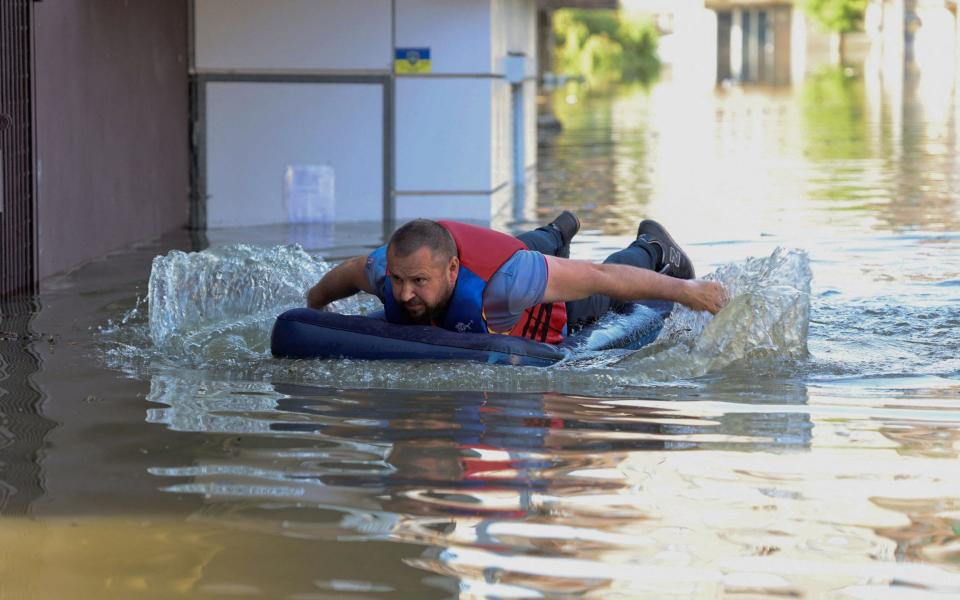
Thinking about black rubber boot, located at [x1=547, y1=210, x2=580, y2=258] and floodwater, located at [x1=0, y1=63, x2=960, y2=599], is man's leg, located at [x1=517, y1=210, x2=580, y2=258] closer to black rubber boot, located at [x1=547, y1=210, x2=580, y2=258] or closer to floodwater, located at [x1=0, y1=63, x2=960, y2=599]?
black rubber boot, located at [x1=547, y1=210, x2=580, y2=258]

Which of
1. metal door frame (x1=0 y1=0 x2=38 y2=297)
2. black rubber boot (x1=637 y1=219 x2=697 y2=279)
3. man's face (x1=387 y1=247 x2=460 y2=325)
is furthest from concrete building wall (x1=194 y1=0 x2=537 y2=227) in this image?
man's face (x1=387 y1=247 x2=460 y2=325)

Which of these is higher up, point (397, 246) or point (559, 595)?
point (397, 246)

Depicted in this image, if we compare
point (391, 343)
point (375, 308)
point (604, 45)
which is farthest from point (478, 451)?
point (604, 45)

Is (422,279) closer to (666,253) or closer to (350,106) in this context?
(666,253)

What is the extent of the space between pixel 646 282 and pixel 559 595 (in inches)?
140

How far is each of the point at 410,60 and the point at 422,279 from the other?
7.80m

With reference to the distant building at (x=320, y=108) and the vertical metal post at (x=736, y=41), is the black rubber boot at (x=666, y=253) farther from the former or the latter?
the vertical metal post at (x=736, y=41)

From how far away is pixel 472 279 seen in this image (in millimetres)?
7320

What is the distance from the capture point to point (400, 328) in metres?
7.43

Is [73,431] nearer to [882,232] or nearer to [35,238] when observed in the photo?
[35,238]

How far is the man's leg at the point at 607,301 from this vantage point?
8.48m

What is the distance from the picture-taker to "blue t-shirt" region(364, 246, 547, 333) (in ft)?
24.1

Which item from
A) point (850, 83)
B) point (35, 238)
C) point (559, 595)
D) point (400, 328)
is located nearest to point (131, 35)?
point (35, 238)

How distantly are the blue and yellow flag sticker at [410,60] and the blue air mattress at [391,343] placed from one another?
7.12m
